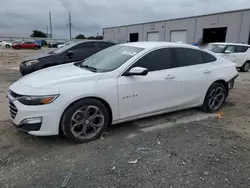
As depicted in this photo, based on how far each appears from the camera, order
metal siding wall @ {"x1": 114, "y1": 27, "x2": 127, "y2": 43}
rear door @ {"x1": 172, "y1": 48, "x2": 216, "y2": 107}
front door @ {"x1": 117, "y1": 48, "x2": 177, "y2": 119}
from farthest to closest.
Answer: metal siding wall @ {"x1": 114, "y1": 27, "x2": 127, "y2": 43} → rear door @ {"x1": 172, "y1": 48, "x2": 216, "y2": 107} → front door @ {"x1": 117, "y1": 48, "x2": 177, "y2": 119}

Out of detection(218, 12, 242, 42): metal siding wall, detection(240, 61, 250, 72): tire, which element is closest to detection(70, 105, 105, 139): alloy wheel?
detection(240, 61, 250, 72): tire

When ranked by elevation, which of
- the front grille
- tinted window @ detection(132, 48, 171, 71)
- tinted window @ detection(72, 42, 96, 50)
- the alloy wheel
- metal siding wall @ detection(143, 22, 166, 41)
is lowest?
the alloy wheel

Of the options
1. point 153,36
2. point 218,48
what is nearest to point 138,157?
point 218,48

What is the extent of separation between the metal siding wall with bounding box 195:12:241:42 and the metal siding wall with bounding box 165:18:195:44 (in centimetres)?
86

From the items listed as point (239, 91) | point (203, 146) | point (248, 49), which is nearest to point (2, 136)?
point (203, 146)

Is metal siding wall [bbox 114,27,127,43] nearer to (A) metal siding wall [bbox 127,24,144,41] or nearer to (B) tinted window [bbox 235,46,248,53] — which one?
(A) metal siding wall [bbox 127,24,144,41]

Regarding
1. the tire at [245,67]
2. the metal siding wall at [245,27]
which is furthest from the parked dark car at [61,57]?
the metal siding wall at [245,27]

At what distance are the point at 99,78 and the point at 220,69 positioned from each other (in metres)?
2.87

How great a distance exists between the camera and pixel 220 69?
4773 mm

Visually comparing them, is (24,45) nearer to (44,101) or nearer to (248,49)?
(248,49)

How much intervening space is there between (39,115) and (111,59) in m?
1.61

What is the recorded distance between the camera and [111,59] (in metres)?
3.94

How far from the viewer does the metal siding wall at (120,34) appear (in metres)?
44.2

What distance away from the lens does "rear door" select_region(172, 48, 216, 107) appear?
13.8 ft
